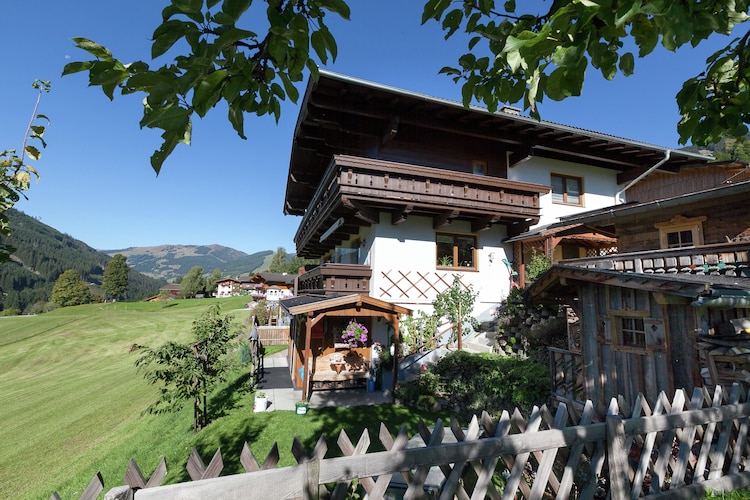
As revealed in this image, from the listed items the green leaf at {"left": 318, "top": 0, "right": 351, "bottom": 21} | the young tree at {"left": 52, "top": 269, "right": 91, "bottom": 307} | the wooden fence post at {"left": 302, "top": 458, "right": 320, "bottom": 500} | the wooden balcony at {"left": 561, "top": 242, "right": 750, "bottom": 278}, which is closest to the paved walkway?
the wooden balcony at {"left": 561, "top": 242, "right": 750, "bottom": 278}

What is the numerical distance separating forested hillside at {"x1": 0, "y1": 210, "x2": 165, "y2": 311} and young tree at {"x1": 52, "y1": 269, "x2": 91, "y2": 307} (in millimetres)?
16861

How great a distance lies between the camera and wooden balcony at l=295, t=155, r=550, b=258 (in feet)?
38.0

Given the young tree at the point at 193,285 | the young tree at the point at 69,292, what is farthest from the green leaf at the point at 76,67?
the young tree at the point at 193,285

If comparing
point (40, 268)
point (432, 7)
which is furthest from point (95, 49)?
point (40, 268)

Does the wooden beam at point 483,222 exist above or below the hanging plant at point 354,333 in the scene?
above

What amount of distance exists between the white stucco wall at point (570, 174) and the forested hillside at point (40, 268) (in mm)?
105507

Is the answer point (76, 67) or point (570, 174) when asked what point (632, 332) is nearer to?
point (76, 67)

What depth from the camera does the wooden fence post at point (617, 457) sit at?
9.83 ft

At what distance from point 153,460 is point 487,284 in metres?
12.3

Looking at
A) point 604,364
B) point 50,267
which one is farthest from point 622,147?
point 50,267

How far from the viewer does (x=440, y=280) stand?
13.7 meters

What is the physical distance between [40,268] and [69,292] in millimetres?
95560

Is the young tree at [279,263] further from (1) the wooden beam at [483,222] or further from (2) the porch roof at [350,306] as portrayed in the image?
(2) the porch roof at [350,306]

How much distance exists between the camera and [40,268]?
135875 millimetres
